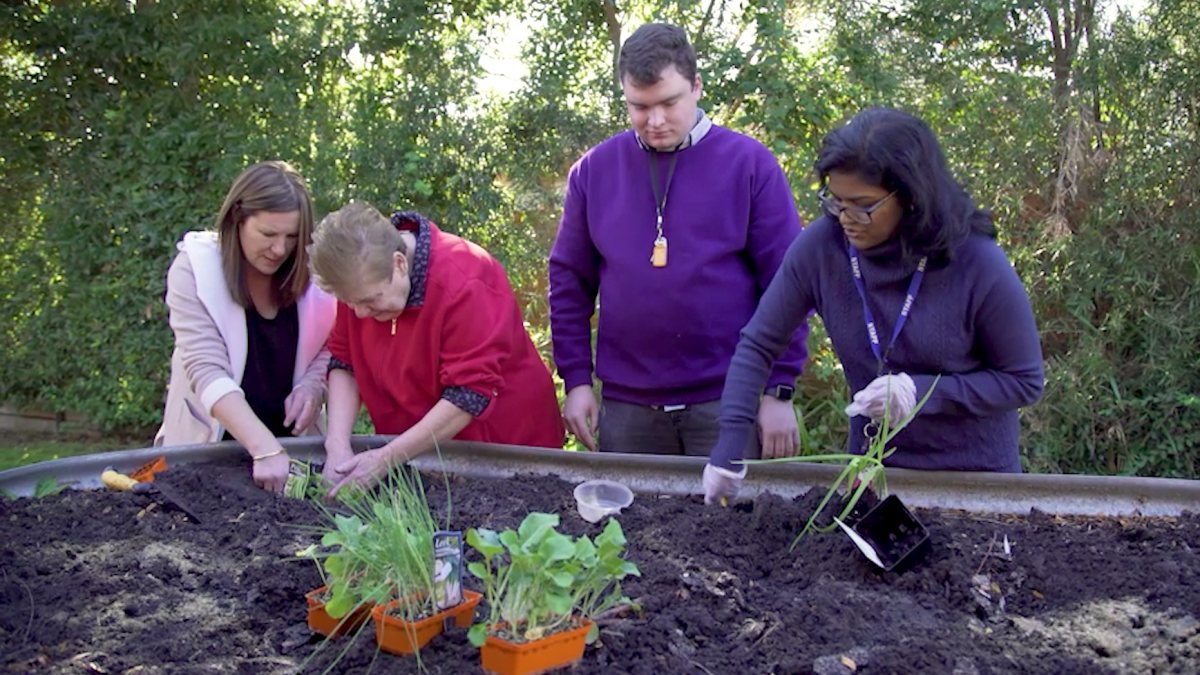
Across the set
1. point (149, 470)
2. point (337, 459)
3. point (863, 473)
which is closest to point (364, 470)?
point (337, 459)

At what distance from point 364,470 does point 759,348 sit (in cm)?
107

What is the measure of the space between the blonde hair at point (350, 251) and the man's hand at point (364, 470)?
448 millimetres

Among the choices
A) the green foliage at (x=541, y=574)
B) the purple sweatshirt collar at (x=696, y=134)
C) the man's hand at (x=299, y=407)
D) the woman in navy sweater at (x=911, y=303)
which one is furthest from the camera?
the man's hand at (x=299, y=407)

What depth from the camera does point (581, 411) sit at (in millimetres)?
3264

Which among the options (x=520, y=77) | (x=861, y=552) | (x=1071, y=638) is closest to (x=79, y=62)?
(x=520, y=77)

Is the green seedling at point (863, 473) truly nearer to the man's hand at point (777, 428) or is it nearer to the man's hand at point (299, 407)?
the man's hand at point (777, 428)

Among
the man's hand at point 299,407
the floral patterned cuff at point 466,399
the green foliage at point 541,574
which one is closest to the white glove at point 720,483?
the floral patterned cuff at point 466,399

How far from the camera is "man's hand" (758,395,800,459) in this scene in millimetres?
2947

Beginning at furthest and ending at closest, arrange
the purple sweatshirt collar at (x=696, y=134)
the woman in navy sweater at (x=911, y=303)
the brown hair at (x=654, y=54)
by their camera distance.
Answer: the purple sweatshirt collar at (x=696, y=134) → the brown hair at (x=654, y=54) → the woman in navy sweater at (x=911, y=303)

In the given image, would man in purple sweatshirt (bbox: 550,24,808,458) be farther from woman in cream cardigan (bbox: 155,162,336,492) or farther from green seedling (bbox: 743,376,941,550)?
woman in cream cardigan (bbox: 155,162,336,492)

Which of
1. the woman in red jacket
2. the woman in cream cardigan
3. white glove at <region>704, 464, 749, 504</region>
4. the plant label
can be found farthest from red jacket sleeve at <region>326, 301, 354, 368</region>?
the plant label

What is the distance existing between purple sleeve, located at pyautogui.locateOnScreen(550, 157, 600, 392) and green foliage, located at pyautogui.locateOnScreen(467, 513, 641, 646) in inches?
61.1

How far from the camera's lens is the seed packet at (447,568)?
73.3 inches

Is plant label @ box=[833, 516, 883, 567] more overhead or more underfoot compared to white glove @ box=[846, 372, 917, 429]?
more underfoot
